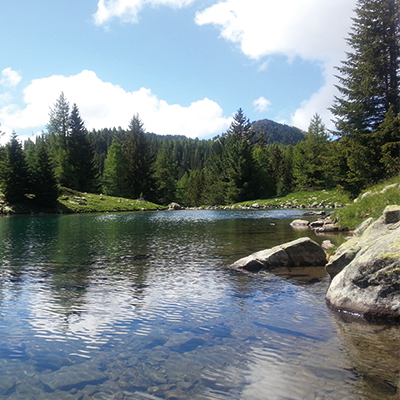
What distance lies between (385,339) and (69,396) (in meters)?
5.63

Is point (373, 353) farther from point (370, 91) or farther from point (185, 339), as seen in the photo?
point (370, 91)

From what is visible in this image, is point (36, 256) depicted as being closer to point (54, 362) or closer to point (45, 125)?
point (54, 362)

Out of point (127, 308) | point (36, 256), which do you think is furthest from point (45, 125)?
point (127, 308)

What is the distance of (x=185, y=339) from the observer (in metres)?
6.63

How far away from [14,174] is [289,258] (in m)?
51.7

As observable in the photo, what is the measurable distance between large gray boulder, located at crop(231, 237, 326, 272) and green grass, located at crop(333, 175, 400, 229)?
25.3 feet

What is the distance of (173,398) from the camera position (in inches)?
184

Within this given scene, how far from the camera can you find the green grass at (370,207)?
19573 millimetres

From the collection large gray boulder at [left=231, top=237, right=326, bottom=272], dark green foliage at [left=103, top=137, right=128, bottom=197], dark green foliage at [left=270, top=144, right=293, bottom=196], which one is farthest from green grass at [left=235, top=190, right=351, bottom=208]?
large gray boulder at [left=231, top=237, right=326, bottom=272]

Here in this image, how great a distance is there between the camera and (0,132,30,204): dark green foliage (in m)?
52.5

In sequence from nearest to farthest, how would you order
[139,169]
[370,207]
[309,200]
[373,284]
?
[373,284], [370,207], [309,200], [139,169]

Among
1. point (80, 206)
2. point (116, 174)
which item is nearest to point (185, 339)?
point (80, 206)

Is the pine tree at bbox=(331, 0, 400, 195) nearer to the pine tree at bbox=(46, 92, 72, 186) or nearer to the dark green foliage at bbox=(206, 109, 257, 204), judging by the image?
the dark green foliage at bbox=(206, 109, 257, 204)

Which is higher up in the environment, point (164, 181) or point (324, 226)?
point (164, 181)
